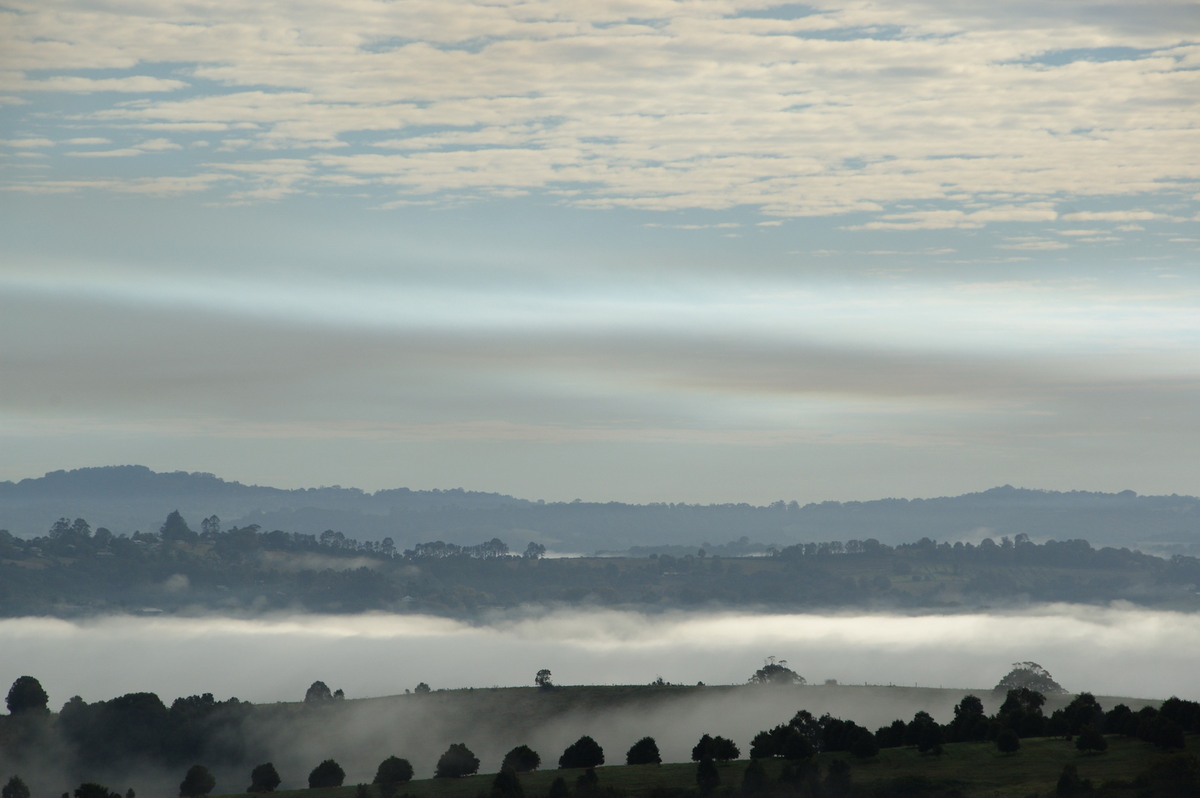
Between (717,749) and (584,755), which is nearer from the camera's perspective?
(717,749)

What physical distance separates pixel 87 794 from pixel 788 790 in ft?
333

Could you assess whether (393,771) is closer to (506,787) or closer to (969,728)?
(506,787)

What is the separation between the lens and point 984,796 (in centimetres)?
13788

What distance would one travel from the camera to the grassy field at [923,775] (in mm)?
142500

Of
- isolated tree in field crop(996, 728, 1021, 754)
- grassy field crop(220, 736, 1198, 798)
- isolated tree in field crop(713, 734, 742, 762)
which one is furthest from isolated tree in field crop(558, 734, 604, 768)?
isolated tree in field crop(996, 728, 1021, 754)

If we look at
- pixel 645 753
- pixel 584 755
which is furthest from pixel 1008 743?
pixel 584 755

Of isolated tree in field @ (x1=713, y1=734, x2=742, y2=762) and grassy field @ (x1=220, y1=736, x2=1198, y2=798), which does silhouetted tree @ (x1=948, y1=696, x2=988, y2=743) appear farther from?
isolated tree in field @ (x1=713, y1=734, x2=742, y2=762)

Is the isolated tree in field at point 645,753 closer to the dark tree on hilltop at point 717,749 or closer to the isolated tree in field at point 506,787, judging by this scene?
the dark tree on hilltop at point 717,749

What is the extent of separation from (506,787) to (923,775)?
171 feet

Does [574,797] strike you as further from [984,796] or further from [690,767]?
[984,796]

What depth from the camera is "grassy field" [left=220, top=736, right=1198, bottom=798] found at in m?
142

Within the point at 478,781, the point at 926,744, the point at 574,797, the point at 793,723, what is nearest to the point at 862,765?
Result: the point at 926,744

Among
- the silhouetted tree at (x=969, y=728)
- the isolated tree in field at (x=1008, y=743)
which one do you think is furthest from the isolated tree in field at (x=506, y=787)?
the silhouetted tree at (x=969, y=728)

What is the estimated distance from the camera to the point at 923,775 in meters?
152
